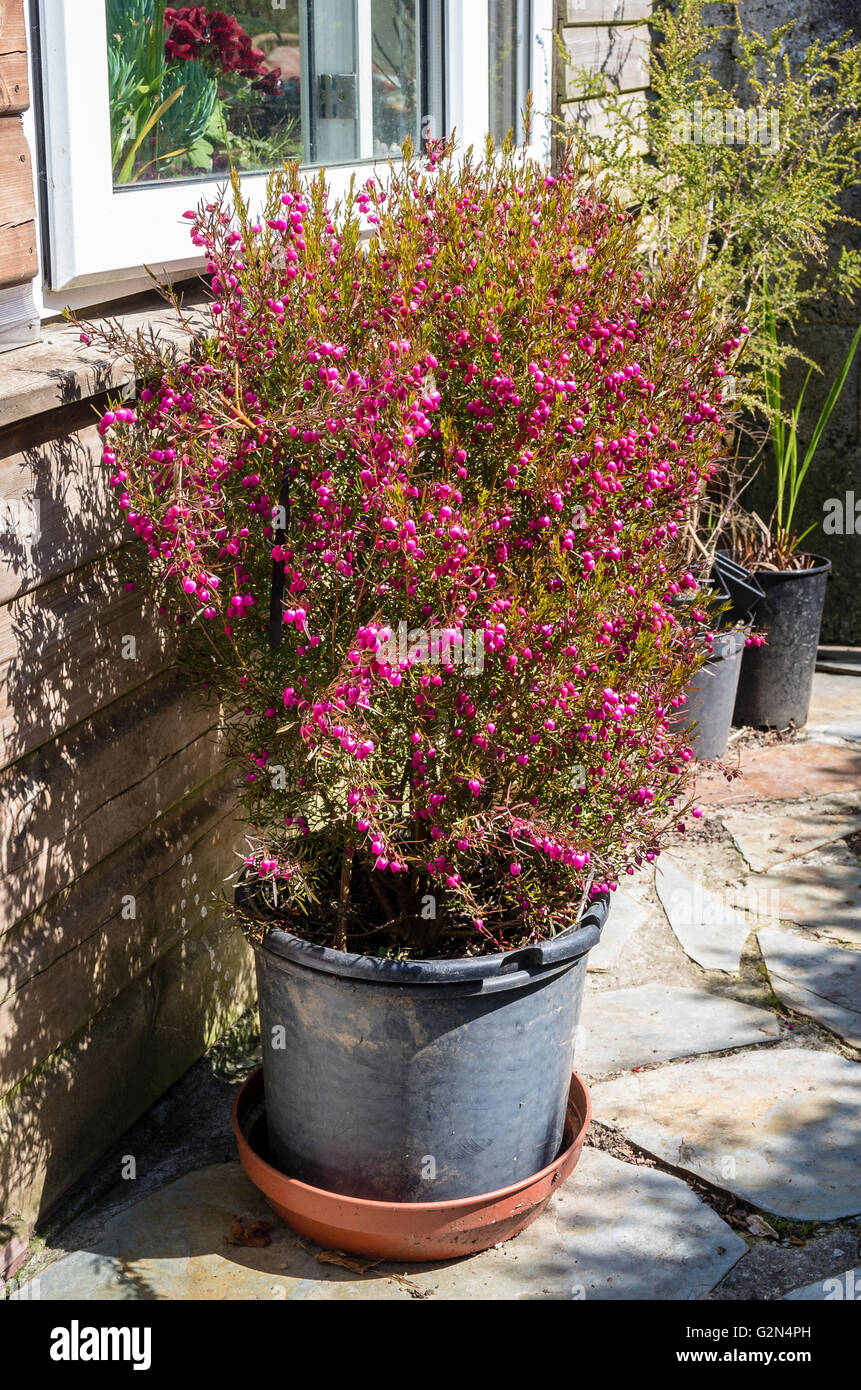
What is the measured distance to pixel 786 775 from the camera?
4652 millimetres

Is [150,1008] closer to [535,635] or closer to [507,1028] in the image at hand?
→ [507,1028]

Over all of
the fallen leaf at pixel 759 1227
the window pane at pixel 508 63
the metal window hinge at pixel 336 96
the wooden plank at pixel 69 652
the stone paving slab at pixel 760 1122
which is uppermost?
the window pane at pixel 508 63

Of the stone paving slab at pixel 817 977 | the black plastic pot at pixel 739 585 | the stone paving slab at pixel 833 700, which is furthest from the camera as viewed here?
the stone paving slab at pixel 833 700

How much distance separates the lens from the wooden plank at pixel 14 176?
2125 mm

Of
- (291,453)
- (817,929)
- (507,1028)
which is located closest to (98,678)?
(291,453)

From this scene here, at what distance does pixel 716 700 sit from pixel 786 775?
37 cm

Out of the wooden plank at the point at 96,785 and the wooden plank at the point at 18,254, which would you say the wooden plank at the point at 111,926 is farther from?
the wooden plank at the point at 18,254

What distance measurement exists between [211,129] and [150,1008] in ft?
6.13

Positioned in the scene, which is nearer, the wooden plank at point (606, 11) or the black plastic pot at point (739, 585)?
the wooden plank at point (606, 11)

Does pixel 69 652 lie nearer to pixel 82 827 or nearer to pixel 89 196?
pixel 82 827

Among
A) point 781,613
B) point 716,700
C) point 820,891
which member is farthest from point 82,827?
point 781,613

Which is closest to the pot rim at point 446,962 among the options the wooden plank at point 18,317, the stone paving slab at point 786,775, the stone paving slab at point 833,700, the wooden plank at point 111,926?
the wooden plank at point 111,926

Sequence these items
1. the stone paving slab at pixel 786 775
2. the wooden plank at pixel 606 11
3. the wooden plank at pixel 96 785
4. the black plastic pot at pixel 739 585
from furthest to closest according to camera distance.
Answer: the black plastic pot at pixel 739 585 → the stone paving slab at pixel 786 775 → the wooden plank at pixel 606 11 → the wooden plank at pixel 96 785

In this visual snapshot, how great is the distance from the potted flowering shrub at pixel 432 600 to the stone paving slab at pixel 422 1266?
12 cm
